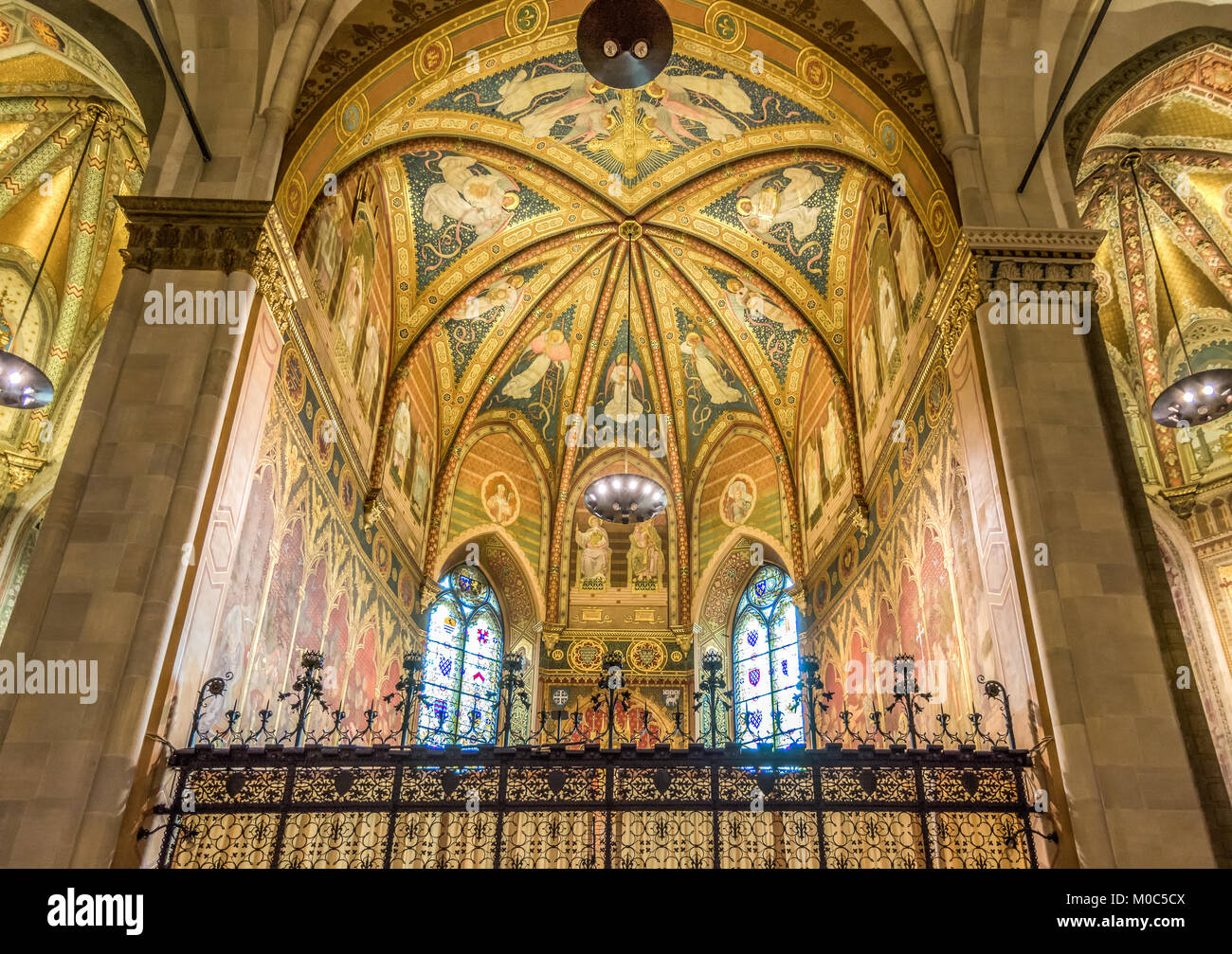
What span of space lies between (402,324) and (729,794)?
10.4 m

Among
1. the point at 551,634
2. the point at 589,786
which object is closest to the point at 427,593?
the point at 551,634

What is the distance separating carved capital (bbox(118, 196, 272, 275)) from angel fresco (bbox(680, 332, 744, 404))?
10181 mm

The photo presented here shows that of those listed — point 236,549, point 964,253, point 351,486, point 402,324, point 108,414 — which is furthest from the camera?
point 402,324

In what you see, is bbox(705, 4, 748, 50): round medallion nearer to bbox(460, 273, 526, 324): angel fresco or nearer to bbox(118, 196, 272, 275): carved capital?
bbox(118, 196, 272, 275): carved capital

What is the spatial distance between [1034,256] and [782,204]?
21.3 ft

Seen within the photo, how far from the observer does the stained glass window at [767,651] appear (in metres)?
16.6

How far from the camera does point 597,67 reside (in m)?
9.70

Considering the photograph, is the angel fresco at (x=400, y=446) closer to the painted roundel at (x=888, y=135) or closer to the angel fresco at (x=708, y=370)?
the angel fresco at (x=708, y=370)

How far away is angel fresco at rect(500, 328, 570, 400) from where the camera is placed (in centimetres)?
1816

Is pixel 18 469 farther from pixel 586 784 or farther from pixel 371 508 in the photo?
pixel 586 784

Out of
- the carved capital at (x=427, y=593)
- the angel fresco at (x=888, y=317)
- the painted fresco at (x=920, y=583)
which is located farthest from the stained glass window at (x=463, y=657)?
the angel fresco at (x=888, y=317)

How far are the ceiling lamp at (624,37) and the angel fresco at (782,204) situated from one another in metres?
5.32
